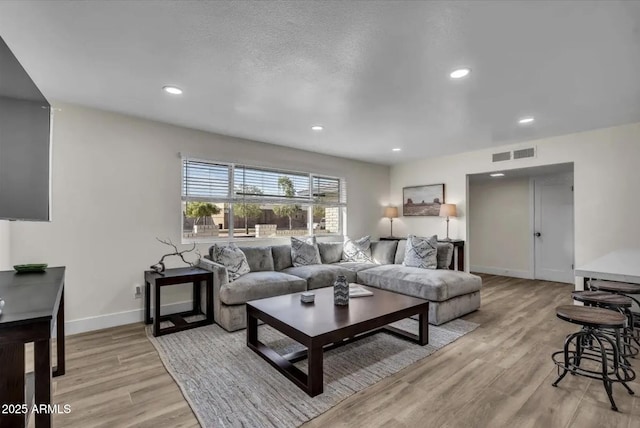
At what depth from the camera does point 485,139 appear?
4445 mm

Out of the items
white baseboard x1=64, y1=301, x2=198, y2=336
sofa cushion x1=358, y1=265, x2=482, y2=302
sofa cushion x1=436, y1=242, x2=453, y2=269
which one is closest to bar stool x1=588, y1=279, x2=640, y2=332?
sofa cushion x1=358, y1=265, x2=482, y2=302

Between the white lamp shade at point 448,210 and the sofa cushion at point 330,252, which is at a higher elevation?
the white lamp shade at point 448,210

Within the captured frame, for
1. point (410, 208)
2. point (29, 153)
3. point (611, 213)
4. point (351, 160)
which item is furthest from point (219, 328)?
point (611, 213)

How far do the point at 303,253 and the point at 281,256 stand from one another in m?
0.33

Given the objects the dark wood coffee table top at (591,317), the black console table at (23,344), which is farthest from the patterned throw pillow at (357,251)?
the black console table at (23,344)

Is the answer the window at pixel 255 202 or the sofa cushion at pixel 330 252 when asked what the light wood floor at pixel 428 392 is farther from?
the sofa cushion at pixel 330 252

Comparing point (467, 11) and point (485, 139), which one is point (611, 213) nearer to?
point (485, 139)

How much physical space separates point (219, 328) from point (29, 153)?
89.1 inches

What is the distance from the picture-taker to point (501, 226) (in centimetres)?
649

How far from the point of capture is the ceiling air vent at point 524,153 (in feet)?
14.7

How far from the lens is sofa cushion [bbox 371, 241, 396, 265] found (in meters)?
4.93

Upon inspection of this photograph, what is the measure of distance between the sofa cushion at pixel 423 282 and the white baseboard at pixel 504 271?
3124 mm

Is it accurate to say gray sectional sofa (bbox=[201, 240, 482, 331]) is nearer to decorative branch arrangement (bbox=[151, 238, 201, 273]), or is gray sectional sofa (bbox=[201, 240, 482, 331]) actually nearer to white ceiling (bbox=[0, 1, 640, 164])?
decorative branch arrangement (bbox=[151, 238, 201, 273])

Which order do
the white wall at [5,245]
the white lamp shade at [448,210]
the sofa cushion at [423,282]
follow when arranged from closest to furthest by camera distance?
the white wall at [5,245] < the sofa cushion at [423,282] < the white lamp shade at [448,210]
